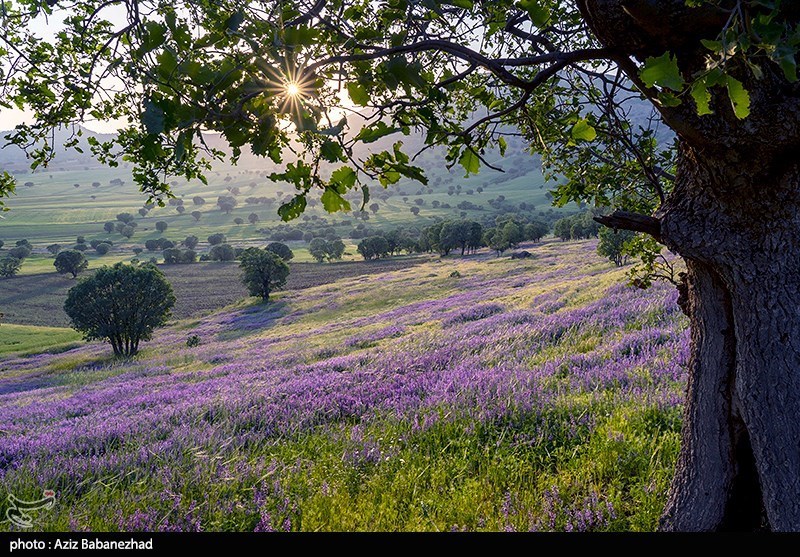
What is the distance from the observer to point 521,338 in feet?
36.6

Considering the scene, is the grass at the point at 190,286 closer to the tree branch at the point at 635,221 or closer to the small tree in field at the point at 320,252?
the small tree in field at the point at 320,252

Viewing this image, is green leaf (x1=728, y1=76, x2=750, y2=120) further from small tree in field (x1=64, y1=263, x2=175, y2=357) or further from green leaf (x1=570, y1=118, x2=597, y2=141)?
small tree in field (x1=64, y1=263, x2=175, y2=357)

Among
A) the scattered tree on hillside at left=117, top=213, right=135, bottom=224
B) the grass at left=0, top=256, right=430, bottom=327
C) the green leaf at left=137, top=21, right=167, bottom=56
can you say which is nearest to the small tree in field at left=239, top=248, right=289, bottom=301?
the grass at left=0, top=256, right=430, bottom=327

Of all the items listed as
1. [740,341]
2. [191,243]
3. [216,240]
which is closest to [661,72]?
[740,341]

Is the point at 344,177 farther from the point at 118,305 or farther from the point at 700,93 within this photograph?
the point at 118,305

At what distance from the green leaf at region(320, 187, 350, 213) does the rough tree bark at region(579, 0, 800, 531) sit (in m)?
1.74

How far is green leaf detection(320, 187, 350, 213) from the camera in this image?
194 centimetres

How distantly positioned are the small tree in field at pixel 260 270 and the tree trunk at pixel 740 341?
2537 inches

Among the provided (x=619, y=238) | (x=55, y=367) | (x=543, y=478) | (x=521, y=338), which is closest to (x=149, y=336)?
(x=55, y=367)

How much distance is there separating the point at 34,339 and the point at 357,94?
232 feet

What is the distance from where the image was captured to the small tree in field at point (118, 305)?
1501 inches

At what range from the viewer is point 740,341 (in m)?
2.77

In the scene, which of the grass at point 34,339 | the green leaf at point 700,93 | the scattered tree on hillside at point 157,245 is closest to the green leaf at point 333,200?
the green leaf at point 700,93
